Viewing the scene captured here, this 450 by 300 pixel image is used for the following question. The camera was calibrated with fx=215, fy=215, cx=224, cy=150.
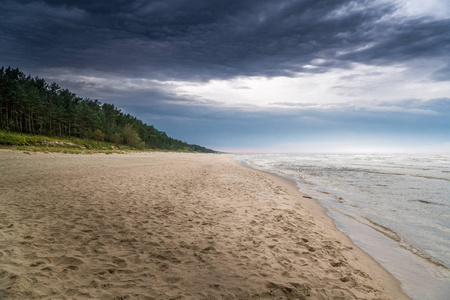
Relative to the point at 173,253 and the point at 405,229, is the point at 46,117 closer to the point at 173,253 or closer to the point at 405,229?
the point at 173,253

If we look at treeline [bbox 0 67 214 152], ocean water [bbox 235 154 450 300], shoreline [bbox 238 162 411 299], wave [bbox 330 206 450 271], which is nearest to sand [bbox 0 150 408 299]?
shoreline [bbox 238 162 411 299]

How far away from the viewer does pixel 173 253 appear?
5340mm

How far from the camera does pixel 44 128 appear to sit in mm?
70750

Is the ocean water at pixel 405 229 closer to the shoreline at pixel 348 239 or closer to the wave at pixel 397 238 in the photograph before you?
the wave at pixel 397 238

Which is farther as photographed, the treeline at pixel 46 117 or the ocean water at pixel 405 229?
the treeline at pixel 46 117

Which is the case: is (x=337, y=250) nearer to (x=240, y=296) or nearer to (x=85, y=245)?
(x=240, y=296)

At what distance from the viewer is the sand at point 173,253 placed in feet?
13.0

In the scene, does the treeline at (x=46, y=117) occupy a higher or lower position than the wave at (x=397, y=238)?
higher

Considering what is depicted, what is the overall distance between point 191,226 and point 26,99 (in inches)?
3121

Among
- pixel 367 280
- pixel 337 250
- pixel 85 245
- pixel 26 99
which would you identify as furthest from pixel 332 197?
pixel 26 99

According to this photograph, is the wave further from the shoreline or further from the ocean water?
the shoreline

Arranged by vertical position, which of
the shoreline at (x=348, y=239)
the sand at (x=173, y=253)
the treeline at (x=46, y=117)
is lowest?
the shoreline at (x=348, y=239)

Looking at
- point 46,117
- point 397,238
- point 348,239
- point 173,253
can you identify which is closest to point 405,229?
point 397,238

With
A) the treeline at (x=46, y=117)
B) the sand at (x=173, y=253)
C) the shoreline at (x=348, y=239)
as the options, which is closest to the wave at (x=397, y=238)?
the shoreline at (x=348, y=239)
